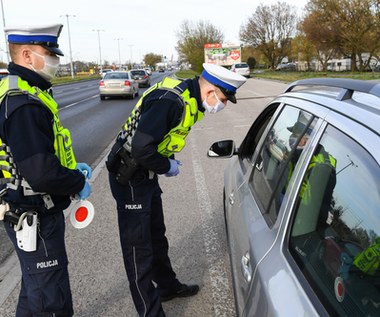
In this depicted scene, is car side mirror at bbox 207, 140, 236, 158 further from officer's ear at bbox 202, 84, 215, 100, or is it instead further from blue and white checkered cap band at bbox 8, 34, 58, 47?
blue and white checkered cap band at bbox 8, 34, 58, 47

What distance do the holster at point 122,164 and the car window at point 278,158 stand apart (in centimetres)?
76

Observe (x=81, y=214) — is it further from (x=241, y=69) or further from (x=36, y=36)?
(x=241, y=69)

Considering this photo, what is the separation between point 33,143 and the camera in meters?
1.84

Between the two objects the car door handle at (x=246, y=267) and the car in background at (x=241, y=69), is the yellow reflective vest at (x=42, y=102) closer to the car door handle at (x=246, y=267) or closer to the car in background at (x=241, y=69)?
the car door handle at (x=246, y=267)

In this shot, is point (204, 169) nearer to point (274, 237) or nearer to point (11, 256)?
point (11, 256)

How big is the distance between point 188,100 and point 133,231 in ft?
2.93

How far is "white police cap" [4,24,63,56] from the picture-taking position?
2.02 m

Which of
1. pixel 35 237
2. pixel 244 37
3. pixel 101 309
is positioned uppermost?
pixel 244 37

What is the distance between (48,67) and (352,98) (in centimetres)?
154

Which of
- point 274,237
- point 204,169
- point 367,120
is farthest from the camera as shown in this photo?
→ point 204,169

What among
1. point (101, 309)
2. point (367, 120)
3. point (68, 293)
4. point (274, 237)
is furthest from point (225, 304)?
point (367, 120)

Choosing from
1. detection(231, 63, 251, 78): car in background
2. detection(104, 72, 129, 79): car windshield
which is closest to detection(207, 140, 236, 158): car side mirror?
detection(104, 72, 129, 79): car windshield

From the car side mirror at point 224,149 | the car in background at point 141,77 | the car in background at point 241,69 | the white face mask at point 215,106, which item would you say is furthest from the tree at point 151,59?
the white face mask at point 215,106

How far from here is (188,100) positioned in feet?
7.98
